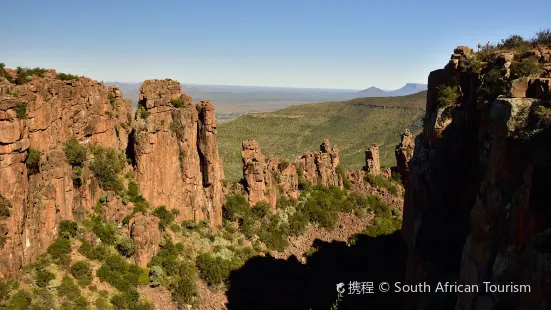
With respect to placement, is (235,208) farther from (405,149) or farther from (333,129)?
(333,129)

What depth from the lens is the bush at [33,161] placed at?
29.4m

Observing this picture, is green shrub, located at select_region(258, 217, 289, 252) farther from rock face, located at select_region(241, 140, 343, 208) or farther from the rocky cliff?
the rocky cliff

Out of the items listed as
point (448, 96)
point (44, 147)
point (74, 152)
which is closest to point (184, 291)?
point (74, 152)

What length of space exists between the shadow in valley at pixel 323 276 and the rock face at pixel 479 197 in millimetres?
11768

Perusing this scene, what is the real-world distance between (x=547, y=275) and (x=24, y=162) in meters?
29.9

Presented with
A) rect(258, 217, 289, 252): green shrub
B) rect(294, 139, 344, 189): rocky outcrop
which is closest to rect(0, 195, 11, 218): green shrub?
rect(258, 217, 289, 252): green shrub

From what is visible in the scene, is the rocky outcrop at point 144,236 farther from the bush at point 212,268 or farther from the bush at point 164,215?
the bush at point 212,268

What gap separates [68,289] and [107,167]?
36.5 ft

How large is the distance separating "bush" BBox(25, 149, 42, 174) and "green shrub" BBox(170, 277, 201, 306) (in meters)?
13.9

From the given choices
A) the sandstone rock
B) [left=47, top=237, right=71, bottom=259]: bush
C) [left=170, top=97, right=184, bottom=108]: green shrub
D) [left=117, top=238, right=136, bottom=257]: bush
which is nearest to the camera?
the sandstone rock

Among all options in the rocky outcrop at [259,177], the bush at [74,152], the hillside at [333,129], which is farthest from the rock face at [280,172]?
the bush at [74,152]

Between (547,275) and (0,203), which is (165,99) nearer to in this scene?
(0,203)

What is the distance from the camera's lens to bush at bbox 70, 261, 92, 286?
30.1 m

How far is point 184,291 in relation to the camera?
113 feet
